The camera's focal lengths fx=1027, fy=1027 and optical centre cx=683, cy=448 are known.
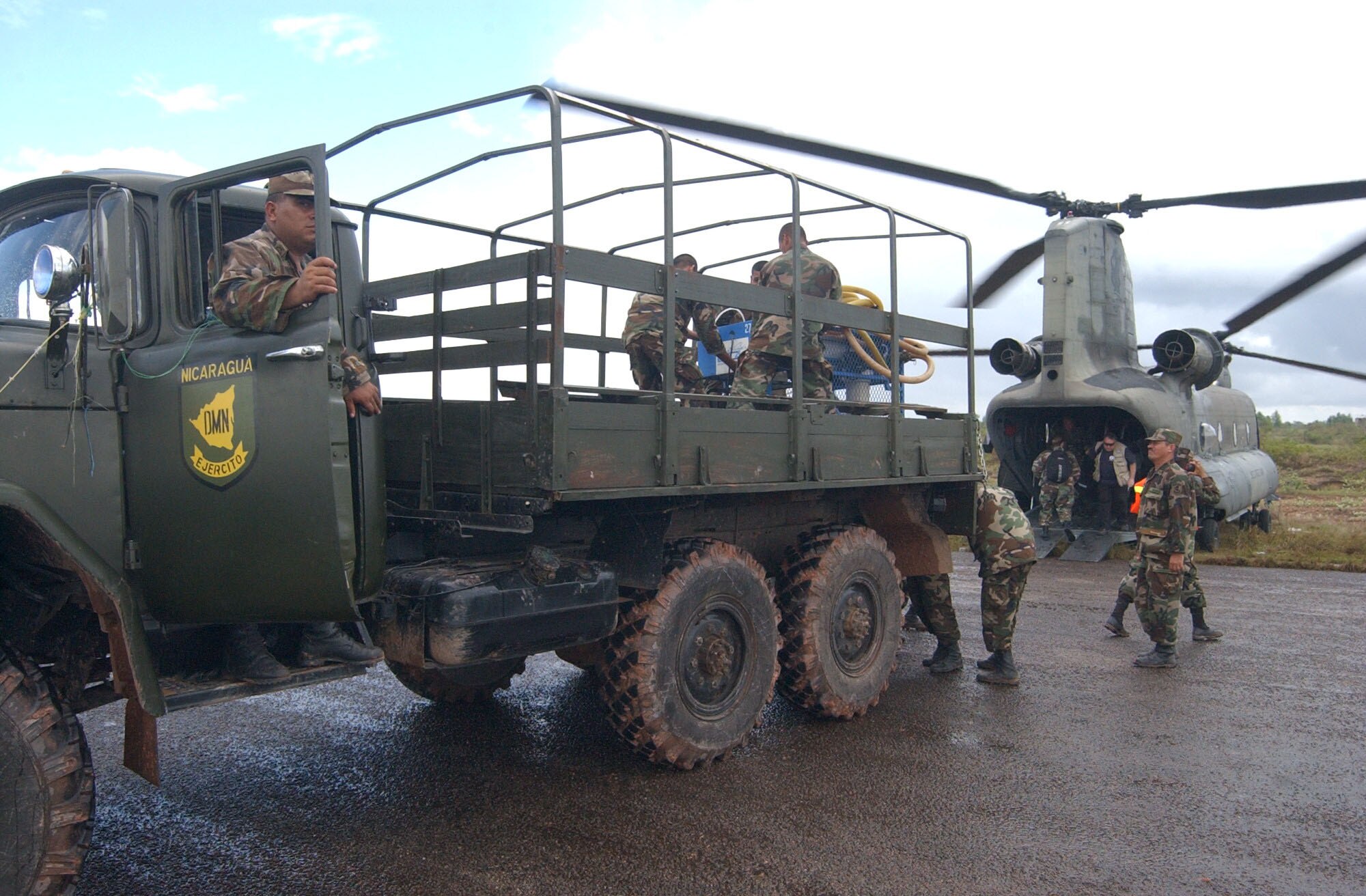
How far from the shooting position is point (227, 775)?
4711 mm

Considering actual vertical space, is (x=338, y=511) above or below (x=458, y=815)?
above

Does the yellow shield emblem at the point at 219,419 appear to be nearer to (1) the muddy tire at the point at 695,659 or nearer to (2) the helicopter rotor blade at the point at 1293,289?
(1) the muddy tire at the point at 695,659

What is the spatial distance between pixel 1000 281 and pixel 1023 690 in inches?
358

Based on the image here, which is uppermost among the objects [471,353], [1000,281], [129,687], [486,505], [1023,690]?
[1000,281]

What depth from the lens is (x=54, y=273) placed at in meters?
2.99

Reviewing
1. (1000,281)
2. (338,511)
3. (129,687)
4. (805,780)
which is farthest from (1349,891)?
(1000,281)

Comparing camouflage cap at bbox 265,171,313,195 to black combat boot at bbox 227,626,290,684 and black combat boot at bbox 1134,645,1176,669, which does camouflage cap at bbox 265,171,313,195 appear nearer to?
black combat boot at bbox 227,626,290,684

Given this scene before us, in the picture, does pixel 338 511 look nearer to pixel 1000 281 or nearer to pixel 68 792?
pixel 68 792

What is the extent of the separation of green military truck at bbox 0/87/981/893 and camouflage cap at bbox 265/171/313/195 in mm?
107

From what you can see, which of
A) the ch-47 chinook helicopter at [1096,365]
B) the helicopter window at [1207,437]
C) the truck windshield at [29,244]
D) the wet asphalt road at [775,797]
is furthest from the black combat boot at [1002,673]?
the helicopter window at [1207,437]

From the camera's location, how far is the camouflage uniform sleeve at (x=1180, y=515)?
752 centimetres

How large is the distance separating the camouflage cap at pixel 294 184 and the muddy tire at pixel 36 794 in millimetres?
1750

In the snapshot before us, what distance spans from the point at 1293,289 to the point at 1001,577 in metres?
8.64

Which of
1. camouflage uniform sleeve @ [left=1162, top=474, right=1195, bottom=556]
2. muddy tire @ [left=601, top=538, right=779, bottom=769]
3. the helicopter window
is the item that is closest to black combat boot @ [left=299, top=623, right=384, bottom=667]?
muddy tire @ [left=601, top=538, right=779, bottom=769]
